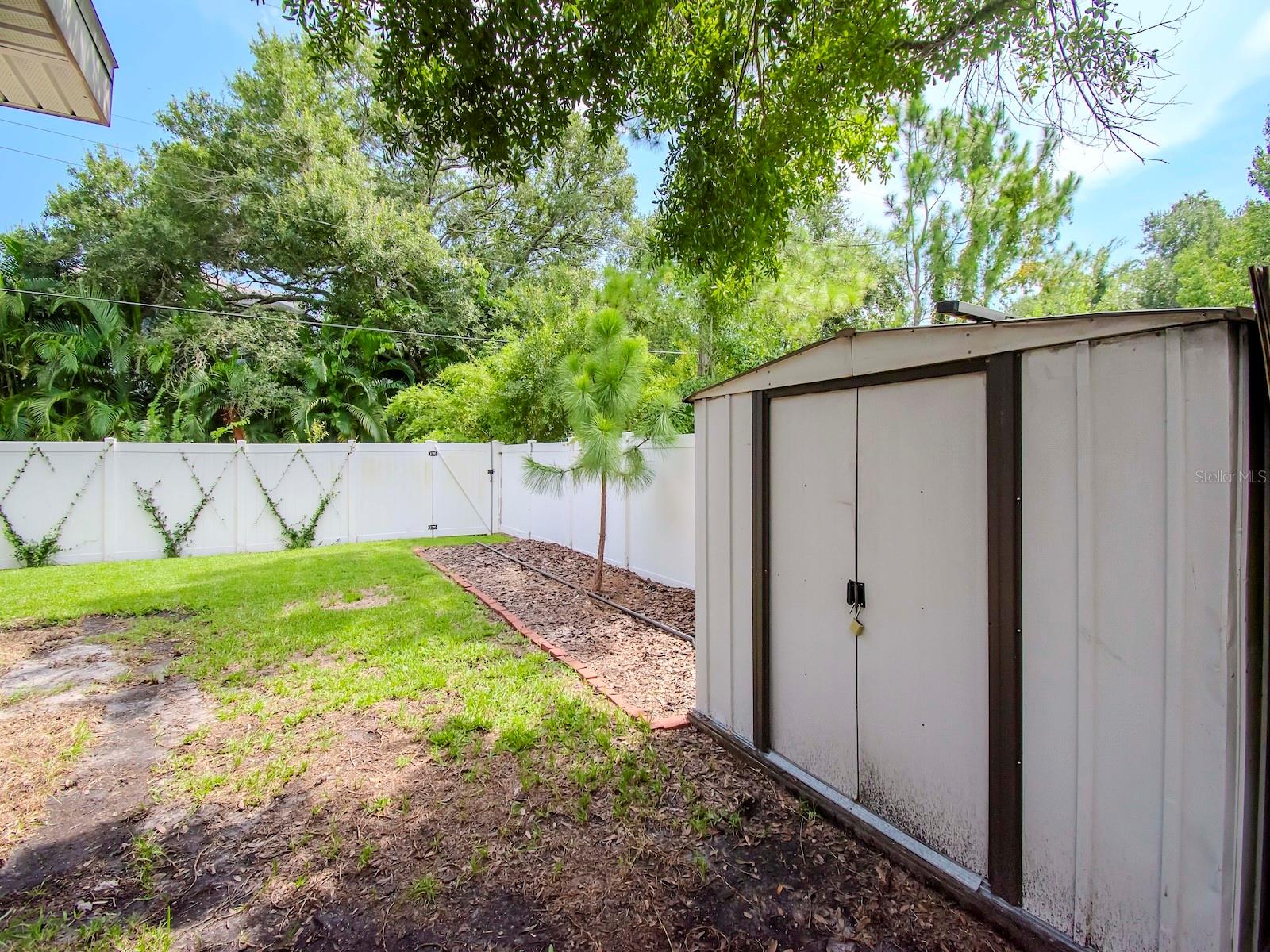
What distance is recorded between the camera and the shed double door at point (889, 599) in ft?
6.52

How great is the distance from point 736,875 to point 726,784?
0.57m

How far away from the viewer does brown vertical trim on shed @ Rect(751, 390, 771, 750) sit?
2797 millimetres

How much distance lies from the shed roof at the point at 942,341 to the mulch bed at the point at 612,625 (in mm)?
2049

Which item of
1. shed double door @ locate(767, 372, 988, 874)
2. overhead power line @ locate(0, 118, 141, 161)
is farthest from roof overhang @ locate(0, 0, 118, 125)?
overhead power line @ locate(0, 118, 141, 161)

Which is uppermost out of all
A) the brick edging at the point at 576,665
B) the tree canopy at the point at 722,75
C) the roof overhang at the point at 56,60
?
the tree canopy at the point at 722,75

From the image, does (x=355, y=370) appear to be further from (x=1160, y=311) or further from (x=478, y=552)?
(x=1160, y=311)

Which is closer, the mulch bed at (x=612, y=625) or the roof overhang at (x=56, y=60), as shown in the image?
the roof overhang at (x=56, y=60)

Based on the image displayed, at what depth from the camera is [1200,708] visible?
145 centimetres

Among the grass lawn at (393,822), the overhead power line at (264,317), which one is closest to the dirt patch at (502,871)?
the grass lawn at (393,822)

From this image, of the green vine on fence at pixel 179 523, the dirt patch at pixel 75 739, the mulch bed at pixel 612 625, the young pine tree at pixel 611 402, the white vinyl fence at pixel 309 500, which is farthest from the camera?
the green vine on fence at pixel 179 523

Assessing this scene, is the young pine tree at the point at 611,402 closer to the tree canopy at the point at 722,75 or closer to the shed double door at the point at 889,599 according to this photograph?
the tree canopy at the point at 722,75

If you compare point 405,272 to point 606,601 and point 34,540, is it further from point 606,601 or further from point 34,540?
point 606,601
